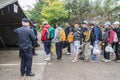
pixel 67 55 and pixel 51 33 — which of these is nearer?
pixel 51 33

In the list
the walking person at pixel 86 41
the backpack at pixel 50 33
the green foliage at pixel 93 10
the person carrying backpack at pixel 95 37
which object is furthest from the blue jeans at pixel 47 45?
the green foliage at pixel 93 10

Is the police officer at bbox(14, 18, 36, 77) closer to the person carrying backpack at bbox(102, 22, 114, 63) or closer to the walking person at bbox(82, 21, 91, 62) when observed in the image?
the walking person at bbox(82, 21, 91, 62)

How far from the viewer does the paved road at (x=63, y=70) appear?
349 inches

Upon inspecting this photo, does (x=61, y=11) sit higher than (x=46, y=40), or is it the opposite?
(x=61, y=11)

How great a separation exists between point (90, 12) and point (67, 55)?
10.7 m

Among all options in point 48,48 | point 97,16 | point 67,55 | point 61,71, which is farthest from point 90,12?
point 61,71

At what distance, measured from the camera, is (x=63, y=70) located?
9.90 m

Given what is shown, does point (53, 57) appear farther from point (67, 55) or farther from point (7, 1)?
point (7, 1)

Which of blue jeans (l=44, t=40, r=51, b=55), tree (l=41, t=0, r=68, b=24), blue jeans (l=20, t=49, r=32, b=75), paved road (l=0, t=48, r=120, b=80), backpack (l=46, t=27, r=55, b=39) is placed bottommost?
paved road (l=0, t=48, r=120, b=80)

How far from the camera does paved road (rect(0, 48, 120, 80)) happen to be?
888 cm

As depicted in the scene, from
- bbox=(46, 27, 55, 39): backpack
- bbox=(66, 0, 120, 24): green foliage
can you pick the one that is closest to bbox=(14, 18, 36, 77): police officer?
bbox=(46, 27, 55, 39): backpack

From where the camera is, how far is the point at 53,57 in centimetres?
1284

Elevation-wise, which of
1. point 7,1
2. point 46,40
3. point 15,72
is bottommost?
point 15,72

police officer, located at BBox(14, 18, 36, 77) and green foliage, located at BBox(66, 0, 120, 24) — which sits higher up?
green foliage, located at BBox(66, 0, 120, 24)
